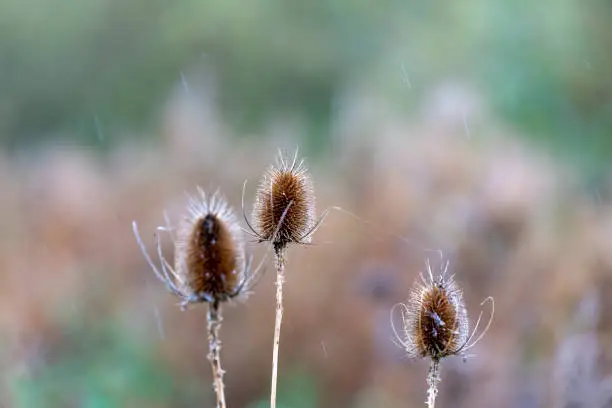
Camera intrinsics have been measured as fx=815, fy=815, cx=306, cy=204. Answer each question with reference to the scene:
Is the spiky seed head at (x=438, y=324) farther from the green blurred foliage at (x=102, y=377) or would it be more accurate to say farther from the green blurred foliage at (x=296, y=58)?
the green blurred foliage at (x=296, y=58)

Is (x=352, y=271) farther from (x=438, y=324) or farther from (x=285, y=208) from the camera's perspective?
(x=438, y=324)

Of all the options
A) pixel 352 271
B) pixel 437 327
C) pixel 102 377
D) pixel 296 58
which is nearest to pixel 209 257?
pixel 437 327

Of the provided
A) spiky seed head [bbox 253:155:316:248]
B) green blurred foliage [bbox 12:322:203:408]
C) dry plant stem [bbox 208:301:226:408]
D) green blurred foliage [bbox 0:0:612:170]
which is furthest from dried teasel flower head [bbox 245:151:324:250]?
green blurred foliage [bbox 0:0:612:170]

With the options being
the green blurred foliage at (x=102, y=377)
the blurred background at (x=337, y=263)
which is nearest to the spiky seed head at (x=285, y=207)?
the blurred background at (x=337, y=263)

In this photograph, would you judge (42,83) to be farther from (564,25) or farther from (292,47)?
(564,25)

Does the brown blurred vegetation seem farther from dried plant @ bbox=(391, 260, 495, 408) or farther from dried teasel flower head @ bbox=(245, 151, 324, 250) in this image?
dried teasel flower head @ bbox=(245, 151, 324, 250)
